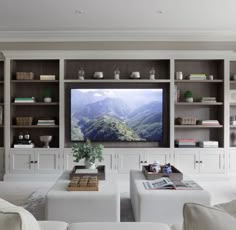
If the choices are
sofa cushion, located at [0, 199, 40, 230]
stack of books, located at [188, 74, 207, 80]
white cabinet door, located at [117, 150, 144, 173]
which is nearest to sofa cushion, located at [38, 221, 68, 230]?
sofa cushion, located at [0, 199, 40, 230]

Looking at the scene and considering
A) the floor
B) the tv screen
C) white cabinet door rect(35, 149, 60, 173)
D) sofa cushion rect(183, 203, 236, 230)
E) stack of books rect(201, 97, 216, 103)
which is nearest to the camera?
sofa cushion rect(183, 203, 236, 230)

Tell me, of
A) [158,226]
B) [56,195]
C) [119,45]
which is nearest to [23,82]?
[119,45]

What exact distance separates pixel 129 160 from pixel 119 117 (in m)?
0.82

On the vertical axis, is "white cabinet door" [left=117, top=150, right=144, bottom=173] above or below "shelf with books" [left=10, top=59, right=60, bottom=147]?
below

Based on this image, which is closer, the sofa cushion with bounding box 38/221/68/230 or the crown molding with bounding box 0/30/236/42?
the sofa cushion with bounding box 38/221/68/230

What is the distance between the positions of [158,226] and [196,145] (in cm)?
434

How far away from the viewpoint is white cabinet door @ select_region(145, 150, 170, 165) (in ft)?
18.7

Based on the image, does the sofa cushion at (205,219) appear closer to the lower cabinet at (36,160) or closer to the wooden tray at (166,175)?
the wooden tray at (166,175)

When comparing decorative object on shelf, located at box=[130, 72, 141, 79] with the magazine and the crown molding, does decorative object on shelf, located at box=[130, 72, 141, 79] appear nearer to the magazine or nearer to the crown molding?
the crown molding

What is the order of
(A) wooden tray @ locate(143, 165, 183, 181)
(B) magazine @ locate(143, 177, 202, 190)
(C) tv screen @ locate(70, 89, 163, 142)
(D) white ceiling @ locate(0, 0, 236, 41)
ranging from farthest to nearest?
(C) tv screen @ locate(70, 89, 163, 142) → (D) white ceiling @ locate(0, 0, 236, 41) → (A) wooden tray @ locate(143, 165, 183, 181) → (B) magazine @ locate(143, 177, 202, 190)

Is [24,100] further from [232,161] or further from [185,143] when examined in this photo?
[232,161]

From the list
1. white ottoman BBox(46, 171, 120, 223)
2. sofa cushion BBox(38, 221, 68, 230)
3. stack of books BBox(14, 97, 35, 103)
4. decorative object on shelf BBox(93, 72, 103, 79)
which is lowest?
white ottoman BBox(46, 171, 120, 223)

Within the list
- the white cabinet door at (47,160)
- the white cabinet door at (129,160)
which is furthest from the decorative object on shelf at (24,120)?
the white cabinet door at (129,160)

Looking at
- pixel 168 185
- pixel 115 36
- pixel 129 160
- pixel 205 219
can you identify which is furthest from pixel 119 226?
pixel 115 36
